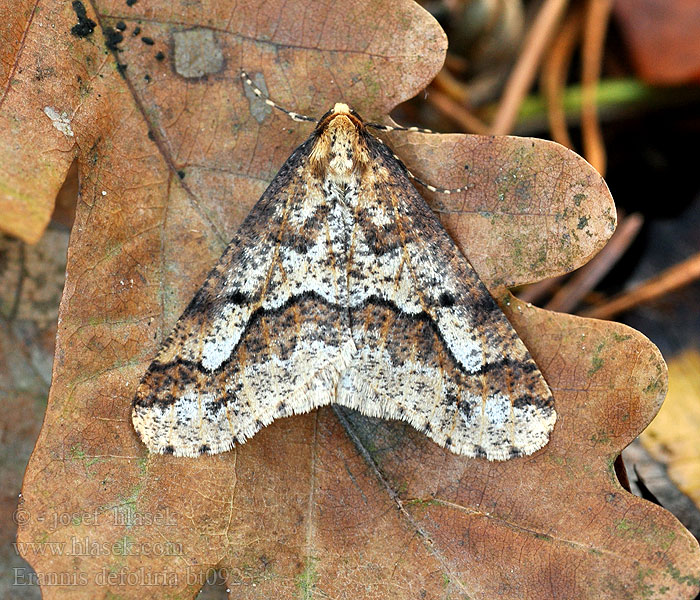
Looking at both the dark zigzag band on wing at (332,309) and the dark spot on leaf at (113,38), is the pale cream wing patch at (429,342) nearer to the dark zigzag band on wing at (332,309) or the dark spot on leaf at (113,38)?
the dark zigzag band on wing at (332,309)

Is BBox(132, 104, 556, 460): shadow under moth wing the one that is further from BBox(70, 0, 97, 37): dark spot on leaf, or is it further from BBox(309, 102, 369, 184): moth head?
BBox(70, 0, 97, 37): dark spot on leaf

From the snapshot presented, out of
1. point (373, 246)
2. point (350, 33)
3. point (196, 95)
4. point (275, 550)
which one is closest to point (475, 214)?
point (373, 246)

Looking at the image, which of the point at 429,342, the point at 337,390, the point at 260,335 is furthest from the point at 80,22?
the point at 429,342

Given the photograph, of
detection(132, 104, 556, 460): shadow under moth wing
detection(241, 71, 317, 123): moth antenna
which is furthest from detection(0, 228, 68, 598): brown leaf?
detection(241, 71, 317, 123): moth antenna

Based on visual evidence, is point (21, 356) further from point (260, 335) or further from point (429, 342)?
point (429, 342)

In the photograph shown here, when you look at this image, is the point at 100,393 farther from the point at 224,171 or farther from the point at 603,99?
the point at 603,99
